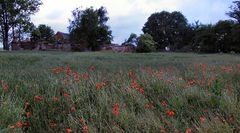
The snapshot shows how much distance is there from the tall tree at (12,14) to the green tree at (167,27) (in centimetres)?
3478

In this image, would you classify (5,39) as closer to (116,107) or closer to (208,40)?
(208,40)

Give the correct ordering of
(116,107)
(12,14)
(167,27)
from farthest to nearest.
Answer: (167,27) < (12,14) < (116,107)

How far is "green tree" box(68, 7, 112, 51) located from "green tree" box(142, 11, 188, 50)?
23215mm

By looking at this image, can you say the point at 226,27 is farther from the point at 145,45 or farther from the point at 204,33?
the point at 145,45

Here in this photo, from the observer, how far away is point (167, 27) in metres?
63.9

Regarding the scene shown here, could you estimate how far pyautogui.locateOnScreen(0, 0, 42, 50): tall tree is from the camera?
36912mm

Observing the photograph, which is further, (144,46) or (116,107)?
(144,46)

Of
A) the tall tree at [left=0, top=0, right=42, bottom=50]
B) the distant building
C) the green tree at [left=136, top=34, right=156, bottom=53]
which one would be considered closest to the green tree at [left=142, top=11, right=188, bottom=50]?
the distant building

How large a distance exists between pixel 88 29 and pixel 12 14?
1237 cm

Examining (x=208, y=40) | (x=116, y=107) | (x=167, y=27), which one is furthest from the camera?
(x=167, y=27)

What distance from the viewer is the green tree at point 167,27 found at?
62688mm

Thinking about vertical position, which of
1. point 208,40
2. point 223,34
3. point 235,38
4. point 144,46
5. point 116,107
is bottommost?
point 116,107

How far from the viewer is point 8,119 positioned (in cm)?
309

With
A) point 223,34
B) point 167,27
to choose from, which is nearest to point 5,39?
point 223,34
